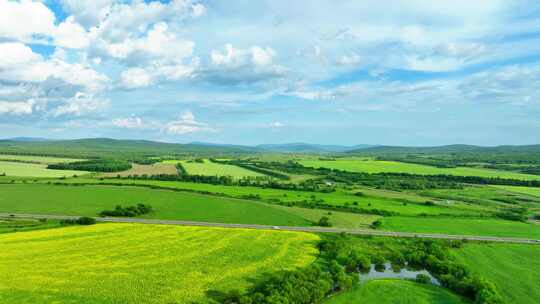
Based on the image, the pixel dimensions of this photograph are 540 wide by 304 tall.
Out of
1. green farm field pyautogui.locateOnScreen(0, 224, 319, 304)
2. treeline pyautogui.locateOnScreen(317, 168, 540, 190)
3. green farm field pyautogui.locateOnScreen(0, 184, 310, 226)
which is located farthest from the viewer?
treeline pyautogui.locateOnScreen(317, 168, 540, 190)

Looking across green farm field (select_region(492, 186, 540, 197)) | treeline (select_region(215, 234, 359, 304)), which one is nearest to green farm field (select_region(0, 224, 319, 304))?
treeline (select_region(215, 234, 359, 304))

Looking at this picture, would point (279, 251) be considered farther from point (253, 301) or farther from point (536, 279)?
point (536, 279)

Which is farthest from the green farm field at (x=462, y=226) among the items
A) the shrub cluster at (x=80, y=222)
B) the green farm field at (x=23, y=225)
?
the green farm field at (x=23, y=225)

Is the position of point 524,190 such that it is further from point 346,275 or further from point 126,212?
point 126,212

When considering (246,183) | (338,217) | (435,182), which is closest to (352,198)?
(338,217)

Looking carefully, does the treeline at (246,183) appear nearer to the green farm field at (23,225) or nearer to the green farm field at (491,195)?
the green farm field at (491,195)

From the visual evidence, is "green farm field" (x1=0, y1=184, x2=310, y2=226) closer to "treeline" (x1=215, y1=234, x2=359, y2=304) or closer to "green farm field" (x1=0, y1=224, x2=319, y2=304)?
"green farm field" (x1=0, y1=224, x2=319, y2=304)

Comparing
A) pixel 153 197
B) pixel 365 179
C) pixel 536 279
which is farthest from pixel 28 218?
pixel 365 179
